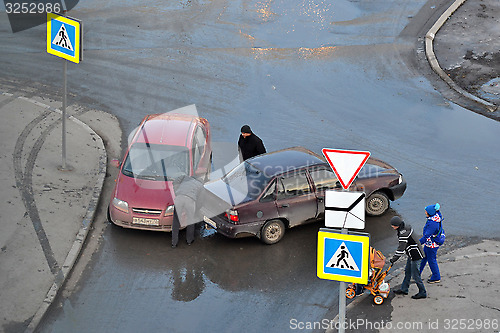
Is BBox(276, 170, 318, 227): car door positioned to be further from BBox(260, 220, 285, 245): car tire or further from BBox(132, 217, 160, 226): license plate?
BBox(132, 217, 160, 226): license plate

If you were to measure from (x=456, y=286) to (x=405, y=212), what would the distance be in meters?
3.11

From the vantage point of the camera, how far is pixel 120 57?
73.7 feet

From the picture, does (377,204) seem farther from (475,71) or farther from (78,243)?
(475,71)

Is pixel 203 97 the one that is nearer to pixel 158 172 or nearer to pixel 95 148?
pixel 95 148

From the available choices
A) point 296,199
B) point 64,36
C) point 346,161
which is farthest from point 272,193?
point 64,36

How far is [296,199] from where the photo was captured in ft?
45.9

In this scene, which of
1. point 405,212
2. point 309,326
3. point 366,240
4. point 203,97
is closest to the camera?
point 366,240

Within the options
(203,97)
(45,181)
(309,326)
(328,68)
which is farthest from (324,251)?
(328,68)

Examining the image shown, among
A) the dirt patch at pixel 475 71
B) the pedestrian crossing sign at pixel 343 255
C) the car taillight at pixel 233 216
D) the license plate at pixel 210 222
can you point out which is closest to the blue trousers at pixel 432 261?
the car taillight at pixel 233 216

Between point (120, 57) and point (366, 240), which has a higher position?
point (366, 240)

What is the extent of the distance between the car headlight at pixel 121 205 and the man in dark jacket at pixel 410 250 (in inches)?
207

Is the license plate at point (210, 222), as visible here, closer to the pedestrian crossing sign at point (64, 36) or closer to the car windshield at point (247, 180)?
Result: the car windshield at point (247, 180)

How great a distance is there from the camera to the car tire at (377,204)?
14846 mm

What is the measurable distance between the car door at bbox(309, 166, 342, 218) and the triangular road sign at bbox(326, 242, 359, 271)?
5.39m
